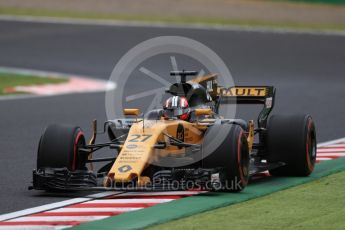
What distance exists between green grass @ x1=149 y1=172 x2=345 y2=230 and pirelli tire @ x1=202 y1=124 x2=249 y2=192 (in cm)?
38

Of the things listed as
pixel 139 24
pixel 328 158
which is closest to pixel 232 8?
pixel 139 24

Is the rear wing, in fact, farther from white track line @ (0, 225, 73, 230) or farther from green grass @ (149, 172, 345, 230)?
white track line @ (0, 225, 73, 230)

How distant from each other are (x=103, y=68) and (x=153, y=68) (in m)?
1.76

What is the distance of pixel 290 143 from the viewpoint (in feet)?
39.6

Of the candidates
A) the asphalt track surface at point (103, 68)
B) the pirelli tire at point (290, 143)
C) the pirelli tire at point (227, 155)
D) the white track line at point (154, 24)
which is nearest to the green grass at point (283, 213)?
the pirelli tire at point (227, 155)

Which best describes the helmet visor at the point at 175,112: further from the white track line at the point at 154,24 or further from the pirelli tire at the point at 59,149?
the white track line at the point at 154,24

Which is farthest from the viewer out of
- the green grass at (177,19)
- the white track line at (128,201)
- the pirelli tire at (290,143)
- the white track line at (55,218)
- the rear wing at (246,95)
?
the green grass at (177,19)

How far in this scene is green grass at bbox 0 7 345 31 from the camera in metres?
38.7

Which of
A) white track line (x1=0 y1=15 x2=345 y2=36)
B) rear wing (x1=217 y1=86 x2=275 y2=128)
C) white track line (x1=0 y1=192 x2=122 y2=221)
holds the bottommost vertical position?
white track line (x1=0 y1=192 x2=122 y2=221)

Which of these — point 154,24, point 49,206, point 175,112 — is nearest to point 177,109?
point 175,112

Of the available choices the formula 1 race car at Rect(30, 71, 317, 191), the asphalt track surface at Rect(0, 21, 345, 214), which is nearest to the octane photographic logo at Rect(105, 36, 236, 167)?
the asphalt track surface at Rect(0, 21, 345, 214)

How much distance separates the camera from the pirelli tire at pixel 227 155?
1085 cm

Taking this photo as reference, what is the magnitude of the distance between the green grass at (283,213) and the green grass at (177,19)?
2733 centimetres

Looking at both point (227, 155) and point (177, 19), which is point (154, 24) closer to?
point (177, 19)
